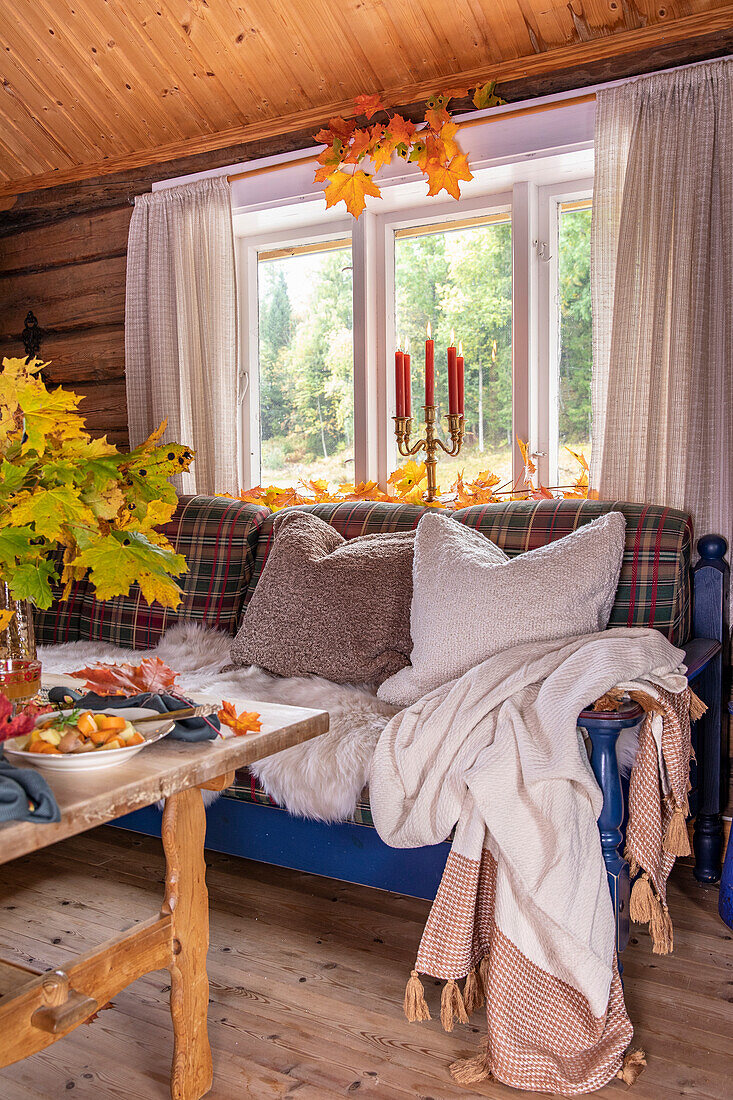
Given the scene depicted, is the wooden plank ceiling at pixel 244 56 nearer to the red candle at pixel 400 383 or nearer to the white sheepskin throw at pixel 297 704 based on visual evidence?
the red candle at pixel 400 383

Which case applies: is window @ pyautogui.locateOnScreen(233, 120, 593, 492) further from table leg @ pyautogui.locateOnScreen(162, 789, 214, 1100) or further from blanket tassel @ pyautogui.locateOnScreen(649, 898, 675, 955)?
table leg @ pyautogui.locateOnScreen(162, 789, 214, 1100)

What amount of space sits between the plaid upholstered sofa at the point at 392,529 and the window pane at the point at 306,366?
0.64 meters

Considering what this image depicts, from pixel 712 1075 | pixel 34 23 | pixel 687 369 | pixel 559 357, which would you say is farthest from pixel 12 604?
pixel 34 23

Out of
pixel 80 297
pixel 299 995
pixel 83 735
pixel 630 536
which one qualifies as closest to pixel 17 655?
pixel 83 735

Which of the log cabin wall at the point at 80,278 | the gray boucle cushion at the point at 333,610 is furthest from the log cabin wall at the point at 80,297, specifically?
the gray boucle cushion at the point at 333,610

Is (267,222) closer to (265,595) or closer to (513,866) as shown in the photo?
(265,595)

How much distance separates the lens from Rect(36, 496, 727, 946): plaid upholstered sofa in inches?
67.5

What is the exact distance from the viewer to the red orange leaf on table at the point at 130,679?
145 cm

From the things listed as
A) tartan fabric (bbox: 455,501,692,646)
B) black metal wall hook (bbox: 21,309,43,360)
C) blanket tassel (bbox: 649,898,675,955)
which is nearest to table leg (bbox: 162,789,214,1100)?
blanket tassel (bbox: 649,898,675,955)

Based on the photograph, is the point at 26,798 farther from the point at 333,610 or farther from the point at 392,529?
the point at 392,529

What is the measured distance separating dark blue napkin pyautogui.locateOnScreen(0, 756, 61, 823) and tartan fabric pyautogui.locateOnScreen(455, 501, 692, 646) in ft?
4.58

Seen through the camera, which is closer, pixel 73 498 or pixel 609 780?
pixel 73 498

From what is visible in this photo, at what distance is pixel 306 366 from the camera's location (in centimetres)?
335

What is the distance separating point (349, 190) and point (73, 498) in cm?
208
